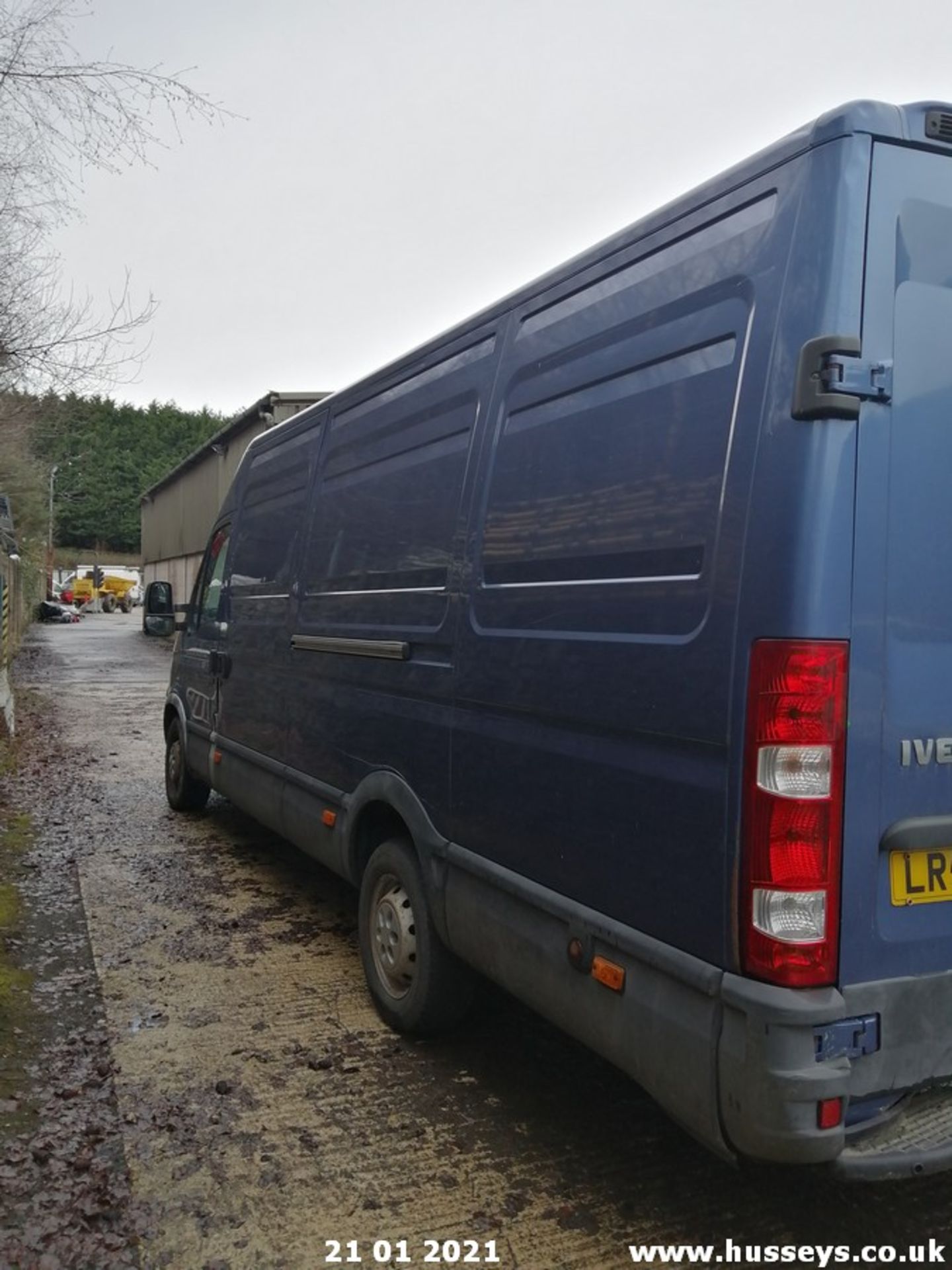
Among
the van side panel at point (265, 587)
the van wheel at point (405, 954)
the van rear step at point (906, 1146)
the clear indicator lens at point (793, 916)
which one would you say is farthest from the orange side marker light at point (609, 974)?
the van side panel at point (265, 587)

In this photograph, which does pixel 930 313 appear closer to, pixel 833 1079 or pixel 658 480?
pixel 658 480

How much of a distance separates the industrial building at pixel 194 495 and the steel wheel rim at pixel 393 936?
14163 millimetres

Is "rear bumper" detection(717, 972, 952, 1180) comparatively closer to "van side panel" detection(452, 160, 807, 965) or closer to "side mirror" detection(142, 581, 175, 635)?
"van side panel" detection(452, 160, 807, 965)

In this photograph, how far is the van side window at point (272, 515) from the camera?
18.0ft

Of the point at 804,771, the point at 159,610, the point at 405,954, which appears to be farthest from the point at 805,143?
the point at 159,610

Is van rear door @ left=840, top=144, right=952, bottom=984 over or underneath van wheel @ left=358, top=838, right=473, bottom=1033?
over

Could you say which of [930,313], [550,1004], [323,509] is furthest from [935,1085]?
[323,509]

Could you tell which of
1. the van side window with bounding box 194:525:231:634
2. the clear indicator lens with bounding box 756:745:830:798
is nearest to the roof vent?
the clear indicator lens with bounding box 756:745:830:798

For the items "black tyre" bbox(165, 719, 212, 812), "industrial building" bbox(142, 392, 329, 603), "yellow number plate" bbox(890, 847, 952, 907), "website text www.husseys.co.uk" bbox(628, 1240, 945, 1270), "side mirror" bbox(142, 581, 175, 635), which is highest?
"industrial building" bbox(142, 392, 329, 603)

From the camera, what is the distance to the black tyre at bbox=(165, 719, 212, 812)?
7957mm

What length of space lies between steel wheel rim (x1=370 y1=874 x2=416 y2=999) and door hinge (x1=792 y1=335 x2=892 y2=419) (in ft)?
8.08

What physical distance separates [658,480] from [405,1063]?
245cm

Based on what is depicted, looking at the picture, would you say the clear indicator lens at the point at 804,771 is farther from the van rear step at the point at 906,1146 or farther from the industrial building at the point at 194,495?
the industrial building at the point at 194,495

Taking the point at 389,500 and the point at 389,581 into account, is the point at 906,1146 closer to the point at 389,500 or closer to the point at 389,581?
the point at 389,581
